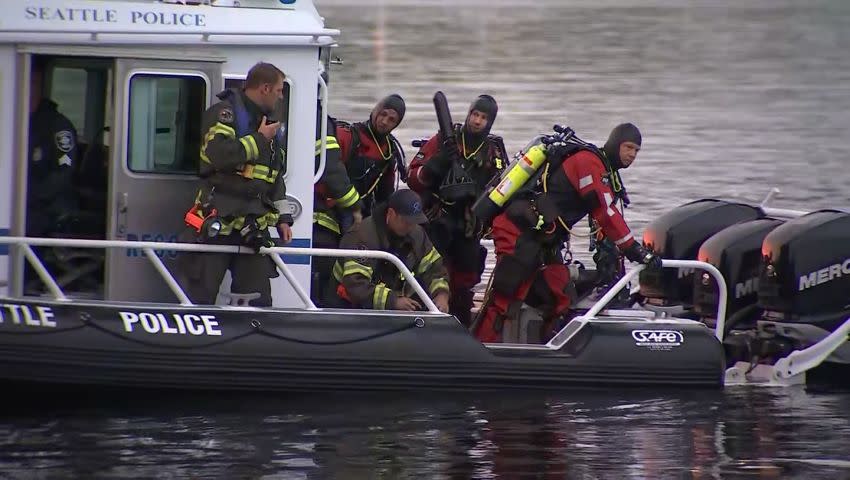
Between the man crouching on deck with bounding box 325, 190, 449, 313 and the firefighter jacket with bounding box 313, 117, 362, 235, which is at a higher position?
the firefighter jacket with bounding box 313, 117, 362, 235

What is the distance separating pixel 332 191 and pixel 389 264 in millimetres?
554

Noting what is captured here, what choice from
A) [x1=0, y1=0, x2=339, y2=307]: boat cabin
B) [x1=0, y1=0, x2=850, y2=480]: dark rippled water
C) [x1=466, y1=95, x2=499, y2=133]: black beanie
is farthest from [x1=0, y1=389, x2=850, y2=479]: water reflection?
[x1=466, y1=95, x2=499, y2=133]: black beanie

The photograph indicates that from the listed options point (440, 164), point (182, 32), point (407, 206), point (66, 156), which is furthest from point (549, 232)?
point (66, 156)

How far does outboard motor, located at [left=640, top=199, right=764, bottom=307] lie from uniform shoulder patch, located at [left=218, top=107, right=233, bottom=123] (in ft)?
10.2

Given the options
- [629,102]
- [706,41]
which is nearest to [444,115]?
[629,102]

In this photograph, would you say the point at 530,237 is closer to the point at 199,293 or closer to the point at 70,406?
the point at 199,293

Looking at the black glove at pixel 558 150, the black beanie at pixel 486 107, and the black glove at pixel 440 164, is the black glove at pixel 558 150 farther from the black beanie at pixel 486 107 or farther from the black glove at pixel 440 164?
the black glove at pixel 440 164

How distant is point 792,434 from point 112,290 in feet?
11.4

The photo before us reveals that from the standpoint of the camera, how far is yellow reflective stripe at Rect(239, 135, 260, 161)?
7.97 metres

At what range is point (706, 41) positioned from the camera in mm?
38719

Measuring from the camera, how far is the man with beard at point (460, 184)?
31.1 ft

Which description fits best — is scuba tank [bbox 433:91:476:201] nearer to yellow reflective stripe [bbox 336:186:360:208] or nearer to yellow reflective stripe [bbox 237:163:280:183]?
yellow reflective stripe [bbox 336:186:360:208]

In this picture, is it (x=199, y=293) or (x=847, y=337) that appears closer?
(x=199, y=293)

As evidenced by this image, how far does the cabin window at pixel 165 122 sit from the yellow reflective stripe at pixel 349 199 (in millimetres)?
1047
